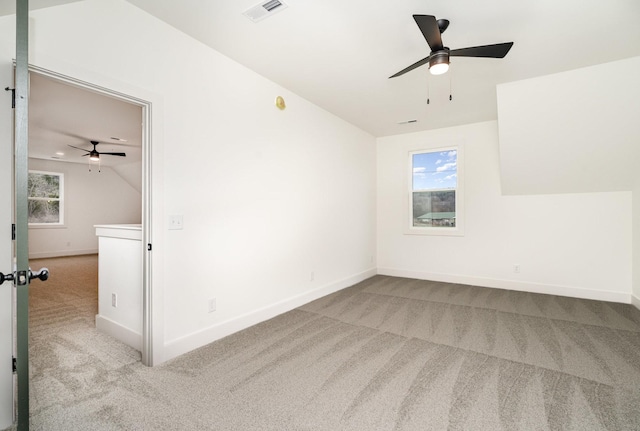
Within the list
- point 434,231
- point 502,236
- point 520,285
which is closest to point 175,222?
point 434,231

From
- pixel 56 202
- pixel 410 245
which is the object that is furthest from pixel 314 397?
pixel 56 202

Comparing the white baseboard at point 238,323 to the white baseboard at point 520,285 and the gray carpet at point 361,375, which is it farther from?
the white baseboard at point 520,285

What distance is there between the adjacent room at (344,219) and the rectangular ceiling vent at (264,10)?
0.06ft

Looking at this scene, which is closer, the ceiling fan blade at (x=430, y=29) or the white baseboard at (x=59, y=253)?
the ceiling fan blade at (x=430, y=29)

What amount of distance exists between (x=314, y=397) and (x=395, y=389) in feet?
1.80

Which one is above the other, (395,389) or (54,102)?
(54,102)

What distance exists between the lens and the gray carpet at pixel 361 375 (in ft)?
5.54

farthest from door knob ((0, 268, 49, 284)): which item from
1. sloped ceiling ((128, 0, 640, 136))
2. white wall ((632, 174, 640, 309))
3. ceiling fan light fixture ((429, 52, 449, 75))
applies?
white wall ((632, 174, 640, 309))

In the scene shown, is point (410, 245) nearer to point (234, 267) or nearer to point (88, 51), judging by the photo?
point (234, 267)

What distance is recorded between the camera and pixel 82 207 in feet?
27.8

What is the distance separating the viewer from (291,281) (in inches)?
144

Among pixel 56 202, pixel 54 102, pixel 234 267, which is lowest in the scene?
pixel 234 267

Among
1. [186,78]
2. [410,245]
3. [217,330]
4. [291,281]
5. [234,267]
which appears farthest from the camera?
[410,245]

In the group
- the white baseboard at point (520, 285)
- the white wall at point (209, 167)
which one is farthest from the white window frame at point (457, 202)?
the white wall at point (209, 167)
